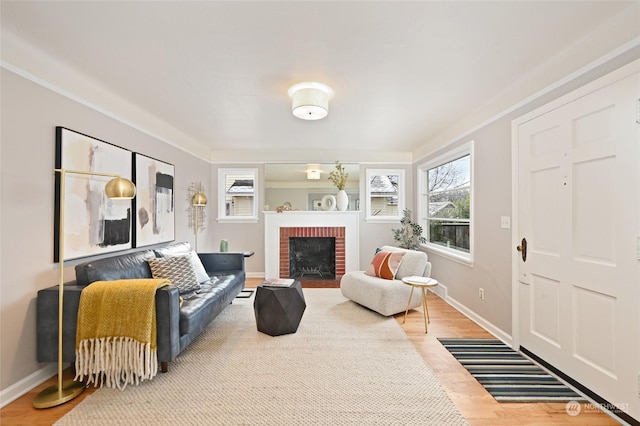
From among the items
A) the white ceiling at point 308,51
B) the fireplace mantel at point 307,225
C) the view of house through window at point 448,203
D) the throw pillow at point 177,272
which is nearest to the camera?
the white ceiling at point 308,51

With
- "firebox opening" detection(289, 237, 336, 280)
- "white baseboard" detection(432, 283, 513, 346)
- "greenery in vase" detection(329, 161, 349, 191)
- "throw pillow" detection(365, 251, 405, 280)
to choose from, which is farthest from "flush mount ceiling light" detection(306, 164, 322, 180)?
"white baseboard" detection(432, 283, 513, 346)

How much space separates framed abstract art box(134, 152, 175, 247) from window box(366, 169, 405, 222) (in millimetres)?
3378

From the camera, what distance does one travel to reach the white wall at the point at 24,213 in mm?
1837

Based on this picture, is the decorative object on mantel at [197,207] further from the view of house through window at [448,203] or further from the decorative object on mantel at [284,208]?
the view of house through window at [448,203]

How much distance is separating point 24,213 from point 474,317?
165 inches

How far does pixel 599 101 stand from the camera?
71.4 inches

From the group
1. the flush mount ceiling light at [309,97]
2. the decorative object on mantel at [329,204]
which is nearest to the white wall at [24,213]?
the flush mount ceiling light at [309,97]

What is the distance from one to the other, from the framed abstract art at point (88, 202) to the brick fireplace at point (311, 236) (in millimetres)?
2638

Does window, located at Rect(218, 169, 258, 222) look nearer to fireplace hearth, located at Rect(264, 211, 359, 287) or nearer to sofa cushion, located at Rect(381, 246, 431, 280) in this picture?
fireplace hearth, located at Rect(264, 211, 359, 287)

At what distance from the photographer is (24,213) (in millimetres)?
1944

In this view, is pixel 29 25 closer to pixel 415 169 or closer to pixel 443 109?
pixel 443 109

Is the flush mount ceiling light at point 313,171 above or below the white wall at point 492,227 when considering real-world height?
above

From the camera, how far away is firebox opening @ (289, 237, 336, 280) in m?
5.41

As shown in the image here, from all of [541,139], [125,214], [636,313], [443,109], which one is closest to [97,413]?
[125,214]
